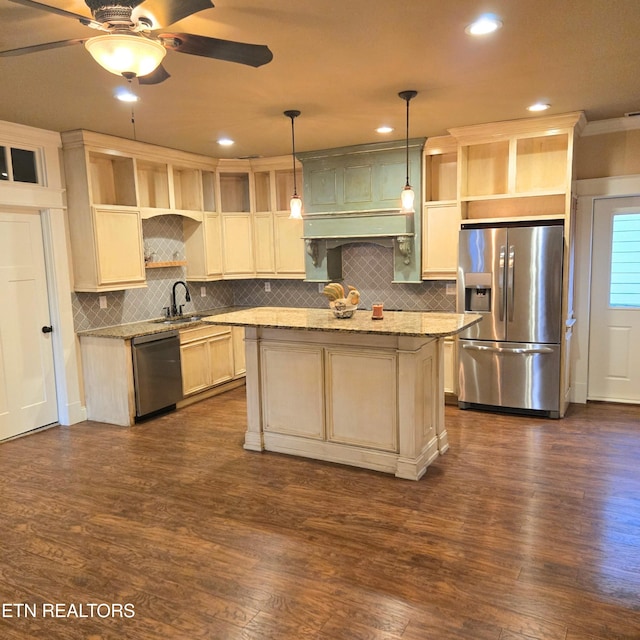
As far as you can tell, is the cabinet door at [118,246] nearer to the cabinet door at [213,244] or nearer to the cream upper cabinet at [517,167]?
the cabinet door at [213,244]

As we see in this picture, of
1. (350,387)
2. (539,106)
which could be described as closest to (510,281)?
(539,106)

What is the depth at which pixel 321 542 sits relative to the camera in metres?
2.87

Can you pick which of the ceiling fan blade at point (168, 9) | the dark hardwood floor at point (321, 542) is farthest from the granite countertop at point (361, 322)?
the ceiling fan blade at point (168, 9)

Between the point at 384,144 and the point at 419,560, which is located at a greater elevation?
the point at 384,144

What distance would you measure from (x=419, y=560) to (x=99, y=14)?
2827 millimetres

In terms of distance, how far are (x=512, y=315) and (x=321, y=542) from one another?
2.93 m

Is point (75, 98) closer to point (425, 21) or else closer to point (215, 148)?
point (215, 148)

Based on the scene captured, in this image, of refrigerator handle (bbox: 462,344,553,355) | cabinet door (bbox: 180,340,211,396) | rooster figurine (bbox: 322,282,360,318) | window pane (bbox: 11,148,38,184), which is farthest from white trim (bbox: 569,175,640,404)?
window pane (bbox: 11,148,38,184)

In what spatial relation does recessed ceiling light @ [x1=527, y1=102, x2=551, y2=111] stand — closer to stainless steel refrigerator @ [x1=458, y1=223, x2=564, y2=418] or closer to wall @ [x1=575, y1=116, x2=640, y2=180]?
wall @ [x1=575, y1=116, x2=640, y2=180]

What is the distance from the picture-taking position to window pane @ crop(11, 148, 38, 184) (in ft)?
14.7

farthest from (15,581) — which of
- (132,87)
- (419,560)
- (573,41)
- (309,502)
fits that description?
(573,41)

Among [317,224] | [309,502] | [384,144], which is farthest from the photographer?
[317,224]

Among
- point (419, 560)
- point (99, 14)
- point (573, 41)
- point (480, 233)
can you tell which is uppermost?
point (573, 41)

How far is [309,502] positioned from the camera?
3.34 meters
